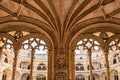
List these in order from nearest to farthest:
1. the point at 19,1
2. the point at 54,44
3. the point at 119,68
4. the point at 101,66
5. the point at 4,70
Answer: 1. the point at 19,1
2. the point at 54,44
3. the point at 4,70
4. the point at 119,68
5. the point at 101,66

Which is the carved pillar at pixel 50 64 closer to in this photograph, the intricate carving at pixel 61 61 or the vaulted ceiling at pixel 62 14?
the intricate carving at pixel 61 61

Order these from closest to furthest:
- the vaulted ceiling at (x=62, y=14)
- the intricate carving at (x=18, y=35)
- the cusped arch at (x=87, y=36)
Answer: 1. the vaulted ceiling at (x=62, y=14)
2. the cusped arch at (x=87, y=36)
3. the intricate carving at (x=18, y=35)

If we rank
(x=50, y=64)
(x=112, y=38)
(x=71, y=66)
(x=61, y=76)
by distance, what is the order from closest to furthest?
(x=61, y=76) < (x=71, y=66) < (x=50, y=64) < (x=112, y=38)

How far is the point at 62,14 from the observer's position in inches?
453

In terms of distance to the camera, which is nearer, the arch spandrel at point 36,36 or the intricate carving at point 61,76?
the intricate carving at point 61,76

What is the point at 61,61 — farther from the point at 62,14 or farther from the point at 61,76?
the point at 62,14

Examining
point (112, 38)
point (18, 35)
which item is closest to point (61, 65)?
point (18, 35)

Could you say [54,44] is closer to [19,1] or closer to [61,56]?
[61,56]

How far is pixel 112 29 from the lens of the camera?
12.2 metres

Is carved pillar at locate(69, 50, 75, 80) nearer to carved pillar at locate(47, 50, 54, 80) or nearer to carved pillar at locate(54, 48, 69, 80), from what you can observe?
carved pillar at locate(54, 48, 69, 80)

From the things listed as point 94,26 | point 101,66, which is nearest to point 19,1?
point 94,26

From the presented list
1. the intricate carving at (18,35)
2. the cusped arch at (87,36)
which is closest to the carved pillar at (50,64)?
the cusped arch at (87,36)

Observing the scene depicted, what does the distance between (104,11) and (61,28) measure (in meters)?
2.53

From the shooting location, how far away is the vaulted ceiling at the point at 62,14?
1105 centimetres
